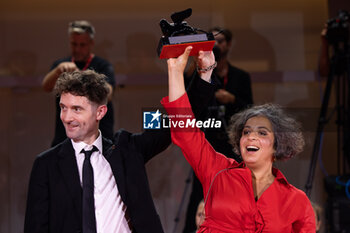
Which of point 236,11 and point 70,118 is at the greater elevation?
point 236,11

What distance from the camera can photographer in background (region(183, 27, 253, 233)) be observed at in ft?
10.5

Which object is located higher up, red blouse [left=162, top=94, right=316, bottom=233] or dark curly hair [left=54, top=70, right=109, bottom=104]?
dark curly hair [left=54, top=70, right=109, bottom=104]

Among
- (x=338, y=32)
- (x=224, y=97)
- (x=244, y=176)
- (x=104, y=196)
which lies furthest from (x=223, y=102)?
(x=104, y=196)

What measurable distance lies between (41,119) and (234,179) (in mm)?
2709

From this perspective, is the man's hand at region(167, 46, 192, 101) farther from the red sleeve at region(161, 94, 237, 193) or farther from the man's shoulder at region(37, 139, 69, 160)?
the man's shoulder at region(37, 139, 69, 160)

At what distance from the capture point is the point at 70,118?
220 cm

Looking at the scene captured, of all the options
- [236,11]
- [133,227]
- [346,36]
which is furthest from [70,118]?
[236,11]

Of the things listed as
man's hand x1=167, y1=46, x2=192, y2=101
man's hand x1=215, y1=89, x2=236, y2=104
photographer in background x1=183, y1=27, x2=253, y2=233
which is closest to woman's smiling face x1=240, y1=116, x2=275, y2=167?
man's hand x1=167, y1=46, x2=192, y2=101

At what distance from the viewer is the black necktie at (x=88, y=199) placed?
2.11 m

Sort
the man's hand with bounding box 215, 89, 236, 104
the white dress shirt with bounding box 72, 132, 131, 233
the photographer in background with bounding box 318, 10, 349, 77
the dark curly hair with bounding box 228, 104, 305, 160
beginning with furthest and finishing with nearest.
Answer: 1. the photographer in background with bounding box 318, 10, 349, 77
2. the man's hand with bounding box 215, 89, 236, 104
3. the dark curly hair with bounding box 228, 104, 305, 160
4. the white dress shirt with bounding box 72, 132, 131, 233

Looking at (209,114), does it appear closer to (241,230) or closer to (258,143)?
(258,143)

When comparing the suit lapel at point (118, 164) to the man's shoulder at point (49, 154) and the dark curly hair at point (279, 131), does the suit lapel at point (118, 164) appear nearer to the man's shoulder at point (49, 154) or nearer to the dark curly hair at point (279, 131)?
the man's shoulder at point (49, 154)

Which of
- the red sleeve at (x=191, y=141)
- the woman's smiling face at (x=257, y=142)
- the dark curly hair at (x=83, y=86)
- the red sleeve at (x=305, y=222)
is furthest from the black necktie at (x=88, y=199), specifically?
the red sleeve at (x=305, y=222)

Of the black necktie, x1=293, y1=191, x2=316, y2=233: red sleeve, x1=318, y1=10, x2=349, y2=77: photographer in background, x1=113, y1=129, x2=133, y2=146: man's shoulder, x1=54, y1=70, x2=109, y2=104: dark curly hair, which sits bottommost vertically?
x1=293, y1=191, x2=316, y2=233: red sleeve
